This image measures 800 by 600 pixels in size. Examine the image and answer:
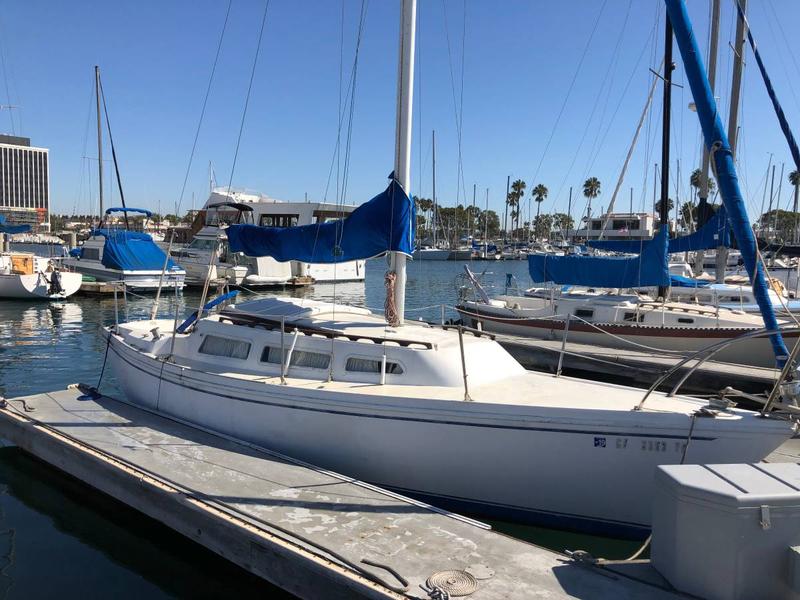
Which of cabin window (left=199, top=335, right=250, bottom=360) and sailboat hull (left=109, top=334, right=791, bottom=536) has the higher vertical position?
cabin window (left=199, top=335, right=250, bottom=360)

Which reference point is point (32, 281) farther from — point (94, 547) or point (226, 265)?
point (94, 547)

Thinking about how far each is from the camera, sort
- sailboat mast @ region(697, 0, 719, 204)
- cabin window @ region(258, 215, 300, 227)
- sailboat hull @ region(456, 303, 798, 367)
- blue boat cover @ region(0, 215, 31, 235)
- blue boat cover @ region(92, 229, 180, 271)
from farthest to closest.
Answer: cabin window @ region(258, 215, 300, 227) → blue boat cover @ region(0, 215, 31, 235) → blue boat cover @ region(92, 229, 180, 271) → sailboat mast @ region(697, 0, 719, 204) → sailboat hull @ region(456, 303, 798, 367)

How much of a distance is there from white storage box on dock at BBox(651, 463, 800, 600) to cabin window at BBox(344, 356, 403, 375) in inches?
164

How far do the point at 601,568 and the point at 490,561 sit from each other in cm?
103

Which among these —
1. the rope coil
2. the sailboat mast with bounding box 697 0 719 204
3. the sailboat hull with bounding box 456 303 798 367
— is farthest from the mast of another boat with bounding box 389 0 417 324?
the sailboat mast with bounding box 697 0 719 204

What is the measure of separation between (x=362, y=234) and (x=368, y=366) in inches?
91.0

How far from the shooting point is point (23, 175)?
114188 millimetres

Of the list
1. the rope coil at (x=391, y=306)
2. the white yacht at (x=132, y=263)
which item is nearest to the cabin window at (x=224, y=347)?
the rope coil at (x=391, y=306)

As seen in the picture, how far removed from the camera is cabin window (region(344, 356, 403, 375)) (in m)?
8.64

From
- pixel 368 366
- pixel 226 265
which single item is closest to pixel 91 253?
pixel 226 265

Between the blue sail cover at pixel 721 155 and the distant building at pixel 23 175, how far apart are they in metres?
114

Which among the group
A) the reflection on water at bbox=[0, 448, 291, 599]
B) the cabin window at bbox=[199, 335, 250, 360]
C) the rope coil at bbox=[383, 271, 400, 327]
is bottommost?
the reflection on water at bbox=[0, 448, 291, 599]

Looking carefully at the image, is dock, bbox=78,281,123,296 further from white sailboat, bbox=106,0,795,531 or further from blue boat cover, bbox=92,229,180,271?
white sailboat, bbox=106,0,795,531

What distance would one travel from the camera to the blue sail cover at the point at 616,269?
59.5 ft
